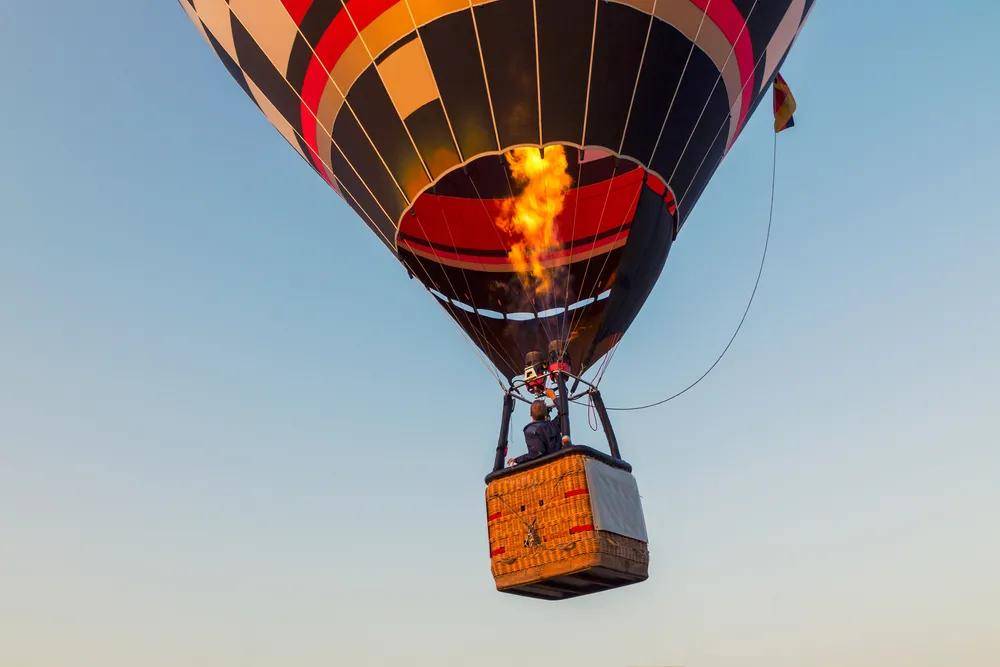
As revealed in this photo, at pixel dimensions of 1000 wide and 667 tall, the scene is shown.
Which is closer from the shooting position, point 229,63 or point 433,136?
point 433,136

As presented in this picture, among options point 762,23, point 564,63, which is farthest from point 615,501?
point 762,23

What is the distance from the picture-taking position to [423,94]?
584 centimetres

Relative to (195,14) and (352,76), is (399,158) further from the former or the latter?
(195,14)

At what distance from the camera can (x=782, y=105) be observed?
27.1 ft

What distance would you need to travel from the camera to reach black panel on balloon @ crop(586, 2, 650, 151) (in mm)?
5629

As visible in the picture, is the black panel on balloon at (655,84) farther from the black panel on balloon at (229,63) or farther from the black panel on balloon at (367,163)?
the black panel on balloon at (229,63)

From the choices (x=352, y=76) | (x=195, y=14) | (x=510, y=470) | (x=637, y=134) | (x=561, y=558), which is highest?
(x=195, y=14)

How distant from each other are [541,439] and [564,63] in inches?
96.3

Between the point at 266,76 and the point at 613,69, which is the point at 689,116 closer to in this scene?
the point at 613,69

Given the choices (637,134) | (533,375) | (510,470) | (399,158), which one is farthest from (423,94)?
(510,470)

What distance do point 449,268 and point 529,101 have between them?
209cm

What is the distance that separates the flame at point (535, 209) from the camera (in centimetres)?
609

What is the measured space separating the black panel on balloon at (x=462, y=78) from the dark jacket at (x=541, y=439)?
188 centimetres

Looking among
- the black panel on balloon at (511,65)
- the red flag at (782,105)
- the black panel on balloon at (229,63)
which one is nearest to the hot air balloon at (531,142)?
the black panel on balloon at (511,65)
